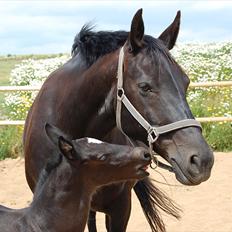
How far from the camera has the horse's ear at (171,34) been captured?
3559 mm

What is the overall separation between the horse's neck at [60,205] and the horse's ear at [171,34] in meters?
1.00

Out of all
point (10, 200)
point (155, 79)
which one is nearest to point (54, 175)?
point (155, 79)

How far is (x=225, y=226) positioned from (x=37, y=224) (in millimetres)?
3548

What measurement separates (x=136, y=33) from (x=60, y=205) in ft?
3.31

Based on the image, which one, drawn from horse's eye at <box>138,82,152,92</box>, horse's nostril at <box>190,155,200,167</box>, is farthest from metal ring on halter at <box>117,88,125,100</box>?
horse's nostril at <box>190,155,200,167</box>

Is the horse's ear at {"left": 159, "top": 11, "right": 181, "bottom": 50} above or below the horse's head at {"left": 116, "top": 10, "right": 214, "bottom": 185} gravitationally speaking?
above

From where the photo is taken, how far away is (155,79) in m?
3.21

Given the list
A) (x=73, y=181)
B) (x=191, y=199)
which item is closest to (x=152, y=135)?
(x=73, y=181)

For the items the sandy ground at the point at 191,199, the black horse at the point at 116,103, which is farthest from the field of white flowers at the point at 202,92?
the black horse at the point at 116,103

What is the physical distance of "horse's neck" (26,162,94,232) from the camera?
3131 mm

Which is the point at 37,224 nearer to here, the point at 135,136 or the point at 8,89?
the point at 135,136

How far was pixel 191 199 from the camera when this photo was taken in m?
7.37

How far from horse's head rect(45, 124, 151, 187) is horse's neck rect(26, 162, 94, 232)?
76 mm

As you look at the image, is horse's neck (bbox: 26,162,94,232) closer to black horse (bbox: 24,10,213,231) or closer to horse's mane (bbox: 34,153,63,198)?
horse's mane (bbox: 34,153,63,198)
